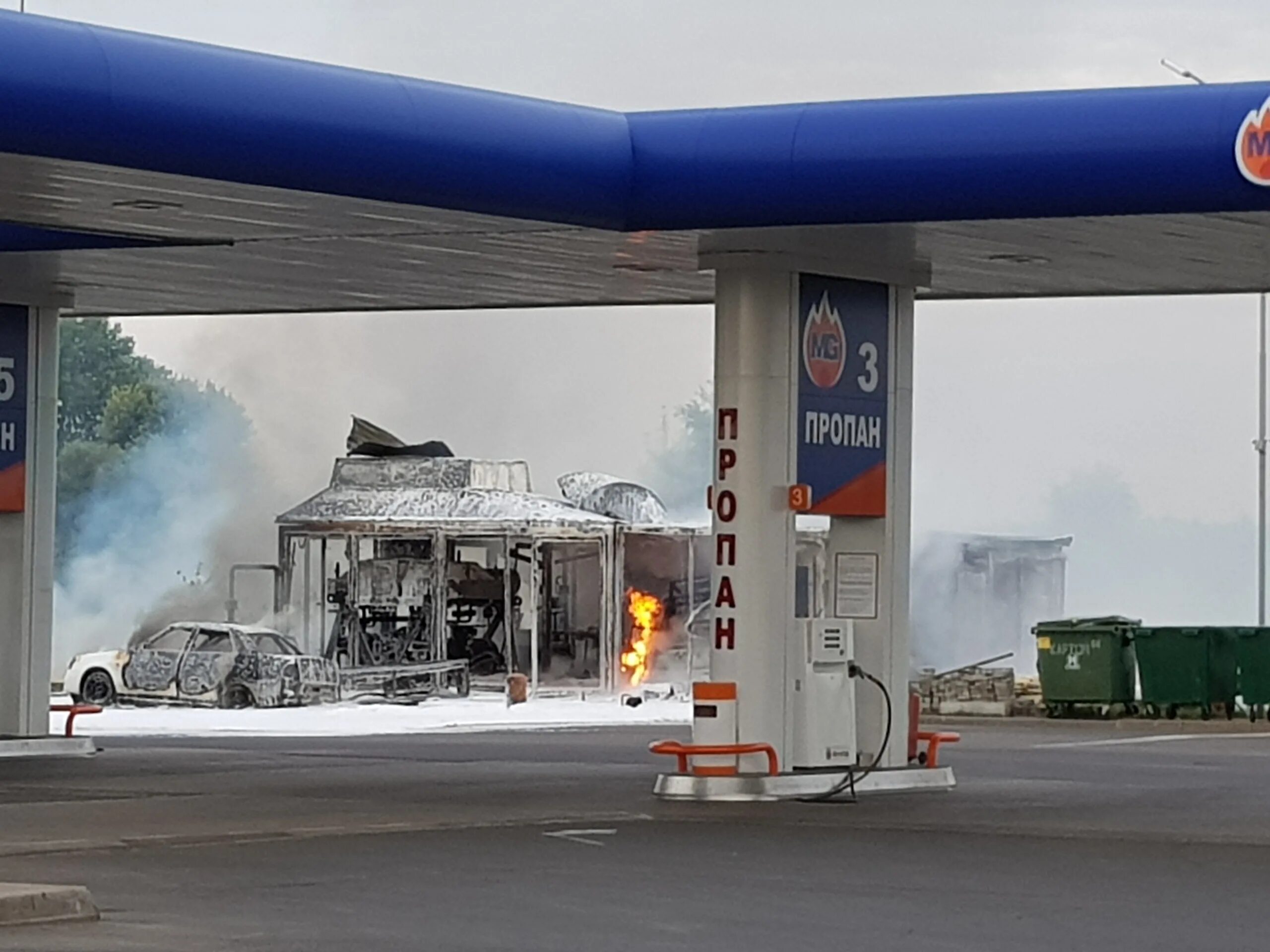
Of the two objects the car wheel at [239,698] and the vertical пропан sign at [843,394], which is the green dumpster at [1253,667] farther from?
the vertical пропан sign at [843,394]

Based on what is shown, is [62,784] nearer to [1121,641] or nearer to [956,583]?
[1121,641]

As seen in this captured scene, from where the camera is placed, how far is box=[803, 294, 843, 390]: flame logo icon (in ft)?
66.9

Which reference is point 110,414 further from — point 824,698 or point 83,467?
point 824,698

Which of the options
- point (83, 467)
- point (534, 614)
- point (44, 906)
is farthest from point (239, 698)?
point (83, 467)

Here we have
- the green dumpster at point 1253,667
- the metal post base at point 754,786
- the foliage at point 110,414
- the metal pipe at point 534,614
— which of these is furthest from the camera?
the foliage at point 110,414

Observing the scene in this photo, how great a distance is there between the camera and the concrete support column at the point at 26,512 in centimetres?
2520

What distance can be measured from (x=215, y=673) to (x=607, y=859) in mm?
23404

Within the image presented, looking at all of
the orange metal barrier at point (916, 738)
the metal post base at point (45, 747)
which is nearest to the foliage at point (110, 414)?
the metal post base at point (45, 747)

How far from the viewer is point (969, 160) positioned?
59.0 ft

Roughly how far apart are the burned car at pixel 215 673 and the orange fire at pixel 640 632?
630 cm

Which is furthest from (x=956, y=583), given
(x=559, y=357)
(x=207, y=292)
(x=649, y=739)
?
(x=207, y=292)

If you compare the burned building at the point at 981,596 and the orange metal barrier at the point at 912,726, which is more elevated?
the burned building at the point at 981,596

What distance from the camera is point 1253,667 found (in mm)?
34844

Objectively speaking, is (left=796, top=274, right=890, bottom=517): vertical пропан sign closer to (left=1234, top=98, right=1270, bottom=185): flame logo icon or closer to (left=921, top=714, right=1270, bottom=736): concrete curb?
(left=1234, top=98, right=1270, bottom=185): flame logo icon
